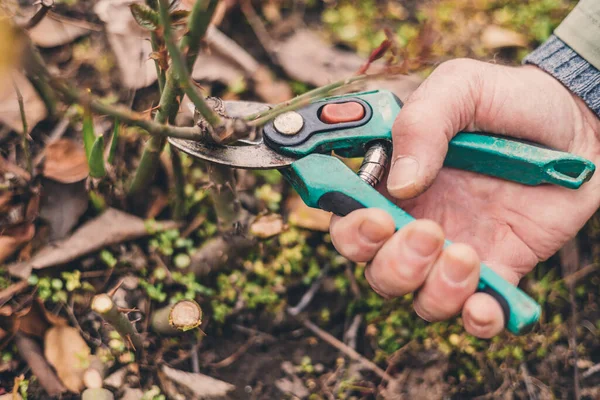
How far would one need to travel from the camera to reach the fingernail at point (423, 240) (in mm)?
1149

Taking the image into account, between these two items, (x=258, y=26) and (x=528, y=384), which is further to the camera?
(x=258, y=26)

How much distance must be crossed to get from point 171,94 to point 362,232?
1.75 feet

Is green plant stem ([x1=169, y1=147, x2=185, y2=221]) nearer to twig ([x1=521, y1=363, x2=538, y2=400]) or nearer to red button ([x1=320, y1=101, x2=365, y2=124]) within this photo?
red button ([x1=320, y1=101, x2=365, y2=124])

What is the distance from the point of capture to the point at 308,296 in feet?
5.77

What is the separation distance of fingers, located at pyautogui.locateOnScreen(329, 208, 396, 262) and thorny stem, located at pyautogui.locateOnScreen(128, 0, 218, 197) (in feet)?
1.60

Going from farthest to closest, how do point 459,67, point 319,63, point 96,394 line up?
point 319,63
point 459,67
point 96,394

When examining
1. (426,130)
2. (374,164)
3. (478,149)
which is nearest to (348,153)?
(374,164)

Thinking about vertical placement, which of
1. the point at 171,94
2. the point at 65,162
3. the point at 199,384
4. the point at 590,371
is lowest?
the point at 590,371

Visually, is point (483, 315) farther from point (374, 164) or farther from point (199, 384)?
point (199, 384)

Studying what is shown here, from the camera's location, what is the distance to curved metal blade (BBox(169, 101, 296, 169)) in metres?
1.25

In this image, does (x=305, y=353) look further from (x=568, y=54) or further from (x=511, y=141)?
(x=568, y=54)

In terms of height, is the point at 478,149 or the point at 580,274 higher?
the point at 478,149

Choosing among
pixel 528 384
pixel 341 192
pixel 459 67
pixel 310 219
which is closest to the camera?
pixel 341 192

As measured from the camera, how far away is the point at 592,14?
173cm
